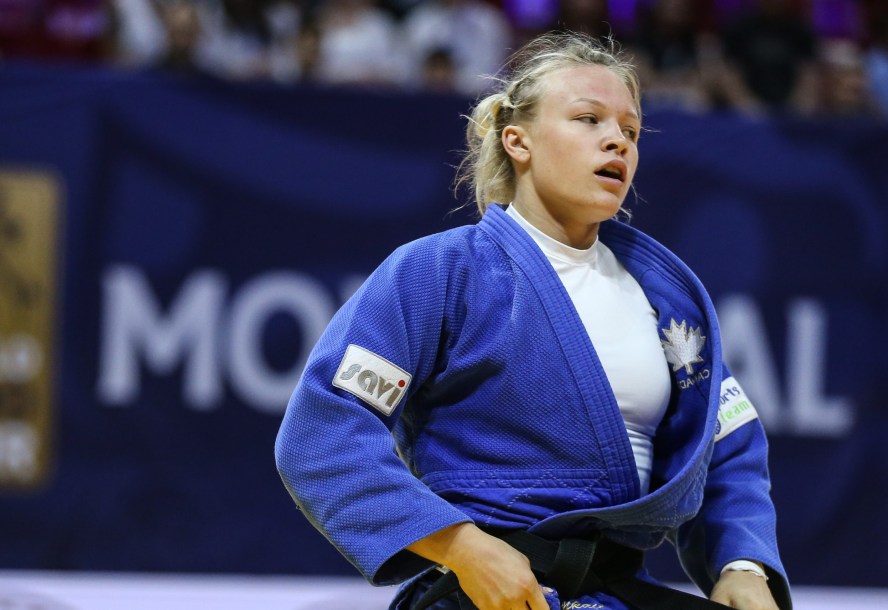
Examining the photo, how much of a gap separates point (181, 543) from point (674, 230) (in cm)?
245

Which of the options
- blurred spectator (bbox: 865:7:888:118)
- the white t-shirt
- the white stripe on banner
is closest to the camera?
the white t-shirt

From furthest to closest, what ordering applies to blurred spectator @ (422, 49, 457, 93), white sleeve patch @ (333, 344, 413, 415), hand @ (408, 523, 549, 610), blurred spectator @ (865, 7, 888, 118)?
blurred spectator @ (865, 7, 888, 118) → blurred spectator @ (422, 49, 457, 93) → white sleeve patch @ (333, 344, 413, 415) → hand @ (408, 523, 549, 610)

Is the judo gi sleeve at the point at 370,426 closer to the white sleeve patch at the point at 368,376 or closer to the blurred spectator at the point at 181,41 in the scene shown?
the white sleeve patch at the point at 368,376

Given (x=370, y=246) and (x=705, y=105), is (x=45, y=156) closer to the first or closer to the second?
(x=370, y=246)

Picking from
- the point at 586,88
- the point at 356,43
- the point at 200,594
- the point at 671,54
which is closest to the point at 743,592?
the point at 586,88

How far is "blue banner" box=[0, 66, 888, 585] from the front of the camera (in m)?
4.80

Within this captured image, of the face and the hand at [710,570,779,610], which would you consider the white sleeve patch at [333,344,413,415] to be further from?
the hand at [710,570,779,610]

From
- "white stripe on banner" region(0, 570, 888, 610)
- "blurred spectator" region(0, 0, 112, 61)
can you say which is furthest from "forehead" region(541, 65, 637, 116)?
"blurred spectator" region(0, 0, 112, 61)

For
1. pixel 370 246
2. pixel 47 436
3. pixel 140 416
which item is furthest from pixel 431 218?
pixel 47 436

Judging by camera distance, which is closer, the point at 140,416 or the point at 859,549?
the point at 140,416

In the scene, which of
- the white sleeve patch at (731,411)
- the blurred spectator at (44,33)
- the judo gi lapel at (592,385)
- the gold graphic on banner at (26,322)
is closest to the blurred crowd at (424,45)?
→ the blurred spectator at (44,33)

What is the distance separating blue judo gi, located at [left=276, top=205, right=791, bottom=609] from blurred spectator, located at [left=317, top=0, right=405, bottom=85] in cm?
406

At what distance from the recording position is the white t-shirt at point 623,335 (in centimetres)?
211

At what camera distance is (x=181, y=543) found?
4.83m
